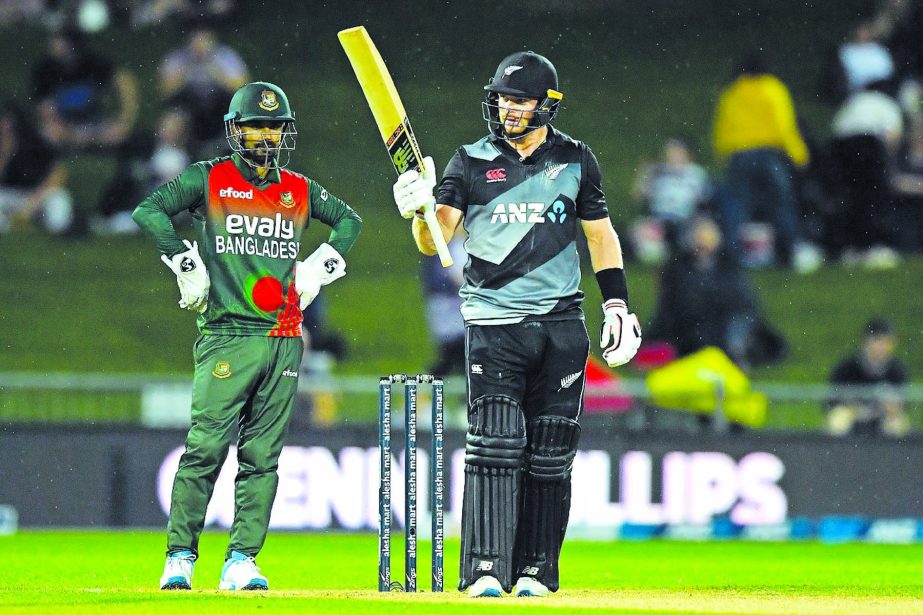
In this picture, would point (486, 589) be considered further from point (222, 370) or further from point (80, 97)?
point (80, 97)

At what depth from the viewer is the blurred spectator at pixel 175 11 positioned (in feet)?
62.6

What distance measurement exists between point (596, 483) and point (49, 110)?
24.2 ft

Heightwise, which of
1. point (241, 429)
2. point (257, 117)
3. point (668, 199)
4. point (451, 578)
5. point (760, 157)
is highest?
point (760, 157)

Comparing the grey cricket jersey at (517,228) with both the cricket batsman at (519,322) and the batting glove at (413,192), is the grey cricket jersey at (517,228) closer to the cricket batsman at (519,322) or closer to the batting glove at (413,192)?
the cricket batsman at (519,322)

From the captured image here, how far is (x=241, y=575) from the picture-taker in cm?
768

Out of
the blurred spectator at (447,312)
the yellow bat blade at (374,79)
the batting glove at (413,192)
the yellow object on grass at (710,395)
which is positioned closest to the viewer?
the batting glove at (413,192)

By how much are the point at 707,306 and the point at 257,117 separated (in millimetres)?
7387

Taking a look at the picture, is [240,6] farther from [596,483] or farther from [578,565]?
[578,565]

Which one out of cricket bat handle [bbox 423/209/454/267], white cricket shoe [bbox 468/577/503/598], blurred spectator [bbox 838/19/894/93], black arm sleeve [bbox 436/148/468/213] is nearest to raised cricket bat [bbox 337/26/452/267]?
black arm sleeve [bbox 436/148/468/213]

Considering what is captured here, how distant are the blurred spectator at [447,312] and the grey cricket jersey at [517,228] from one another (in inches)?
273

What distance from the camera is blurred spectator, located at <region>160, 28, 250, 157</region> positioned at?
16953 mm

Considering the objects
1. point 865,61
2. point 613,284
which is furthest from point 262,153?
point 865,61

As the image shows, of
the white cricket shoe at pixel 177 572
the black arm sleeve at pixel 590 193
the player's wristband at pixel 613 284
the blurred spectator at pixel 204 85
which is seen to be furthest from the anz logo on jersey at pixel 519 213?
the blurred spectator at pixel 204 85

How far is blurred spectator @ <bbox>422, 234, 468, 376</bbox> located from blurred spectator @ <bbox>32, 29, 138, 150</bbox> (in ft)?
13.0
